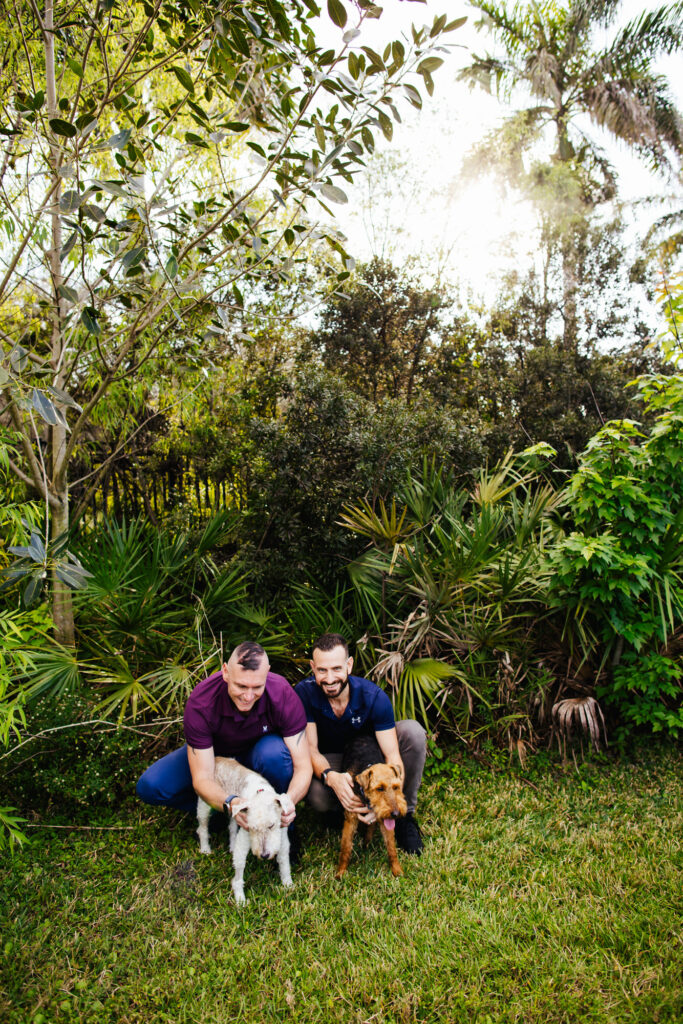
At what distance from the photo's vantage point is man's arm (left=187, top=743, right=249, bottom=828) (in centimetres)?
335

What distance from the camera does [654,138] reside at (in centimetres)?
1628

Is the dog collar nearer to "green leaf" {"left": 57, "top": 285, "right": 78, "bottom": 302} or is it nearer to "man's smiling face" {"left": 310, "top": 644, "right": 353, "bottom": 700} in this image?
"man's smiling face" {"left": 310, "top": 644, "right": 353, "bottom": 700}

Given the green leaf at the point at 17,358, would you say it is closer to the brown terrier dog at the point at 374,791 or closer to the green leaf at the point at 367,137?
the green leaf at the point at 367,137

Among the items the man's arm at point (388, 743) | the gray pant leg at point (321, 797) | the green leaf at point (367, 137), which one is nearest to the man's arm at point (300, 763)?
the gray pant leg at point (321, 797)

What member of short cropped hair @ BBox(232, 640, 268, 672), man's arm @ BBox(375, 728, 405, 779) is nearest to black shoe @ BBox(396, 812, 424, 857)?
man's arm @ BBox(375, 728, 405, 779)

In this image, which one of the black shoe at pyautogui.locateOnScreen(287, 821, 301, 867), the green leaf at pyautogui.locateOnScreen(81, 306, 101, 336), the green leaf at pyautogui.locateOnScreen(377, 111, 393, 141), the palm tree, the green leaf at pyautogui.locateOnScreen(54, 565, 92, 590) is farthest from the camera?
the palm tree

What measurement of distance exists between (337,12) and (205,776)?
366 centimetres

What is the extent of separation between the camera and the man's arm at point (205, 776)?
3.35 metres

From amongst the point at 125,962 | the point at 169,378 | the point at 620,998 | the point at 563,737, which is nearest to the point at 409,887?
the point at 620,998

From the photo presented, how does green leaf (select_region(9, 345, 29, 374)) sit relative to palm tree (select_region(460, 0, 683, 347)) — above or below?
below

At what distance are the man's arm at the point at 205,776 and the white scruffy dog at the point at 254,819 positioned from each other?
0.21ft

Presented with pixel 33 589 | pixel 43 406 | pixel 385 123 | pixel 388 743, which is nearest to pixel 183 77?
pixel 385 123

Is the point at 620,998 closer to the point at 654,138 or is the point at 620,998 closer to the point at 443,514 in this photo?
the point at 443,514

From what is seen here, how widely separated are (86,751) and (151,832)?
68 cm
